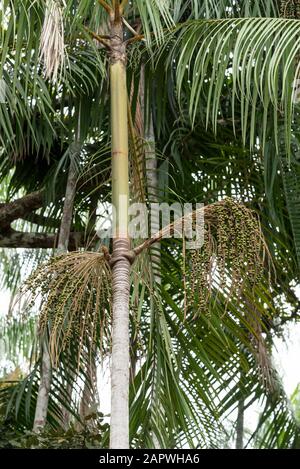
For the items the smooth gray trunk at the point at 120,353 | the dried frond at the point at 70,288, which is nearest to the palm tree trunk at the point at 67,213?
the dried frond at the point at 70,288

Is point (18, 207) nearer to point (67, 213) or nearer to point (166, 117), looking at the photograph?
point (67, 213)

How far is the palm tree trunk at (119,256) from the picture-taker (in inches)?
161

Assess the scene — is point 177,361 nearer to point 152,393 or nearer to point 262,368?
point 152,393

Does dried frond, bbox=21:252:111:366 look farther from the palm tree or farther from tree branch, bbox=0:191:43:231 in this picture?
tree branch, bbox=0:191:43:231

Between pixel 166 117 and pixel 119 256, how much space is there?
300 cm

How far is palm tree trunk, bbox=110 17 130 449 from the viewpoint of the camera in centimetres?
410

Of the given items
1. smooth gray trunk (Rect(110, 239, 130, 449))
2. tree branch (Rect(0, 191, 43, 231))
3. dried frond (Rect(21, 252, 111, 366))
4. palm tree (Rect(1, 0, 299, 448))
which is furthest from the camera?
tree branch (Rect(0, 191, 43, 231))

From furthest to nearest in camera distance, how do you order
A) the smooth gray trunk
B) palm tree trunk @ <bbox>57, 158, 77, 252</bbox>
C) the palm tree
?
palm tree trunk @ <bbox>57, 158, 77, 252</bbox>, the palm tree, the smooth gray trunk

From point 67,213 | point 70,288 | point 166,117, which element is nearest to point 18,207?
point 67,213

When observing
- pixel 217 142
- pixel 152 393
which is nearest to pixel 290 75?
pixel 152 393

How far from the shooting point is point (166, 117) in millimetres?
7266

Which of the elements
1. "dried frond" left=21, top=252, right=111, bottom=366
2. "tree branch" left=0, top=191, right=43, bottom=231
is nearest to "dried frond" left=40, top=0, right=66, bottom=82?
"dried frond" left=21, top=252, right=111, bottom=366

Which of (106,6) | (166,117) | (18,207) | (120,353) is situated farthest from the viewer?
(18,207)

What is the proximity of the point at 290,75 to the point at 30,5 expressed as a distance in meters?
1.19
